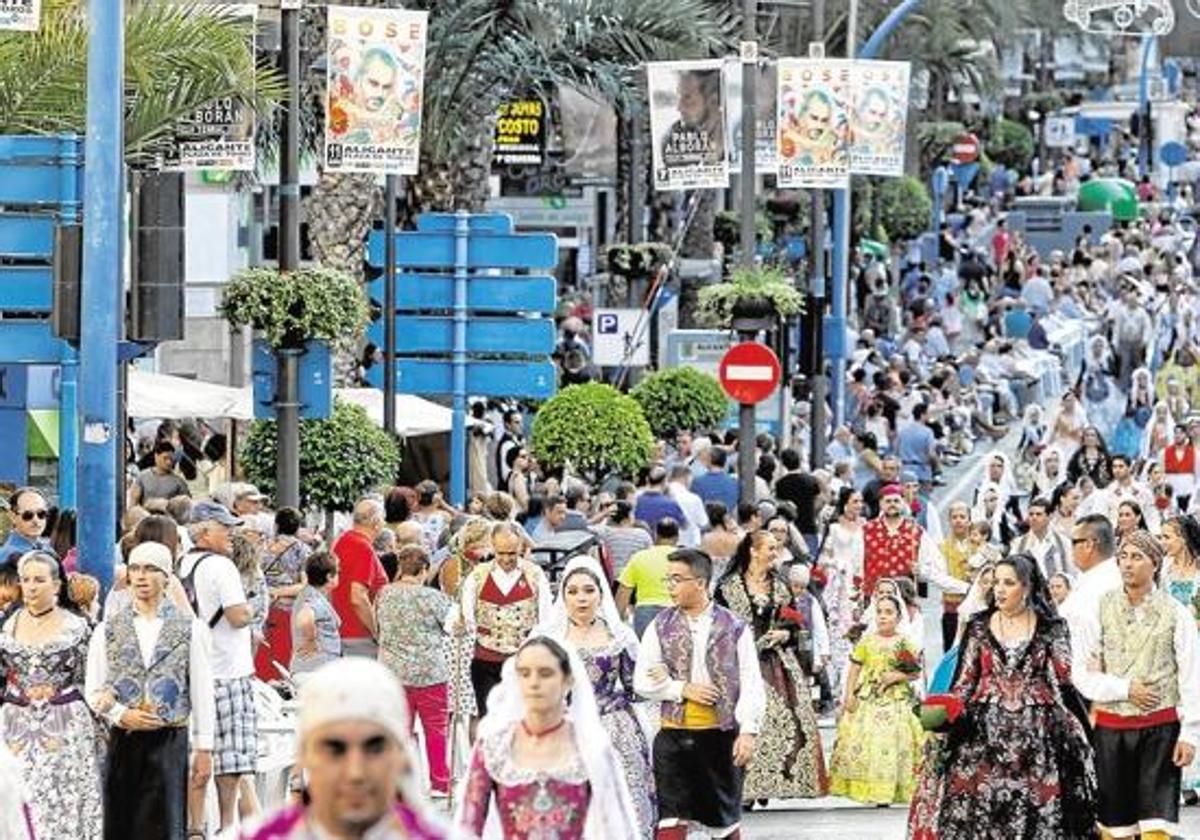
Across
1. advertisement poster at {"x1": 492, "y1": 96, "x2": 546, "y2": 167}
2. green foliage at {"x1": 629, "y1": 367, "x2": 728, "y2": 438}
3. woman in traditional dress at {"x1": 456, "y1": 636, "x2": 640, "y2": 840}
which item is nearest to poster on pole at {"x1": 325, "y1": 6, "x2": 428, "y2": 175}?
green foliage at {"x1": 629, "y1": 367, "x2": 728, "y2": 438}

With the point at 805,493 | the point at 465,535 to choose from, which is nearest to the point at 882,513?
the point at 805,493

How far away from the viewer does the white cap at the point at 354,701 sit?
291 inches

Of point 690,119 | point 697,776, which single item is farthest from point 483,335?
point 697,776

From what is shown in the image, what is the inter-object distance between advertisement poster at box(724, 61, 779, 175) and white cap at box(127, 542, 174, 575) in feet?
51.5

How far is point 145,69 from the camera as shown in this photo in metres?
22.9

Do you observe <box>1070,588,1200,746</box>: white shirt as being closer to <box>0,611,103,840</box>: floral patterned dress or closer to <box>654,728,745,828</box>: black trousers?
<box>654,728,745,828</box>: black trousers

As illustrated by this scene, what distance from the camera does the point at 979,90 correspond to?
213 feet

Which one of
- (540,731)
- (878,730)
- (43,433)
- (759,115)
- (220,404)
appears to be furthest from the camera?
(759,115)

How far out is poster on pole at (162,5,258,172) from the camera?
23469mm

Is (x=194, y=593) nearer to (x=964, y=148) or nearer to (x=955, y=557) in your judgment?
(x=955, y=557)

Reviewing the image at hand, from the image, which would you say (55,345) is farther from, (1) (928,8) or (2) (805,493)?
(1) (928,8)

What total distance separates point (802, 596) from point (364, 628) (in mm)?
2302

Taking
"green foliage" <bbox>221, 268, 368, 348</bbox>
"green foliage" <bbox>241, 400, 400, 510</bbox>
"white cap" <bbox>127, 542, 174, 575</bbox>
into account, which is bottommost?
"green foliage" <bbox>241, 400, 400, 510</bbox>

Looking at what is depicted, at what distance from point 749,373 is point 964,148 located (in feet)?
141
